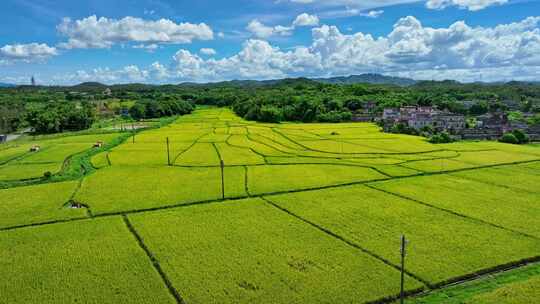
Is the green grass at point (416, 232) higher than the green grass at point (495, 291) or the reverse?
higher

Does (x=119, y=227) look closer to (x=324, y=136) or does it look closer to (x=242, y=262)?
(x=242, y=262)

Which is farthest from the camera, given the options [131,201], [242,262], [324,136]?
[324,136]

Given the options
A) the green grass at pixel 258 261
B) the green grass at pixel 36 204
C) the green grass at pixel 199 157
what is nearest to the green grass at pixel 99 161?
the green grass at pixel 36 204

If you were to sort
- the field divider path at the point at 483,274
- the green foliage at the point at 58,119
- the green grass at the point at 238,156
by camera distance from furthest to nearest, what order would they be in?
1. the green foliage at the point at 58,119
2. the green grass at the point at 238,156
3. the field divider path at the point at 483,274

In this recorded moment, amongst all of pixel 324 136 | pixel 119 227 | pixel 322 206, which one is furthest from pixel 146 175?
pixel 324 136

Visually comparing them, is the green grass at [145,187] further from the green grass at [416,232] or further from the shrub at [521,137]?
the shrub at [521,137]

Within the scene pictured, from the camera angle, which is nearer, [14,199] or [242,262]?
[242,262]

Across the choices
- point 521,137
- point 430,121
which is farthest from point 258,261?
point 430,121
